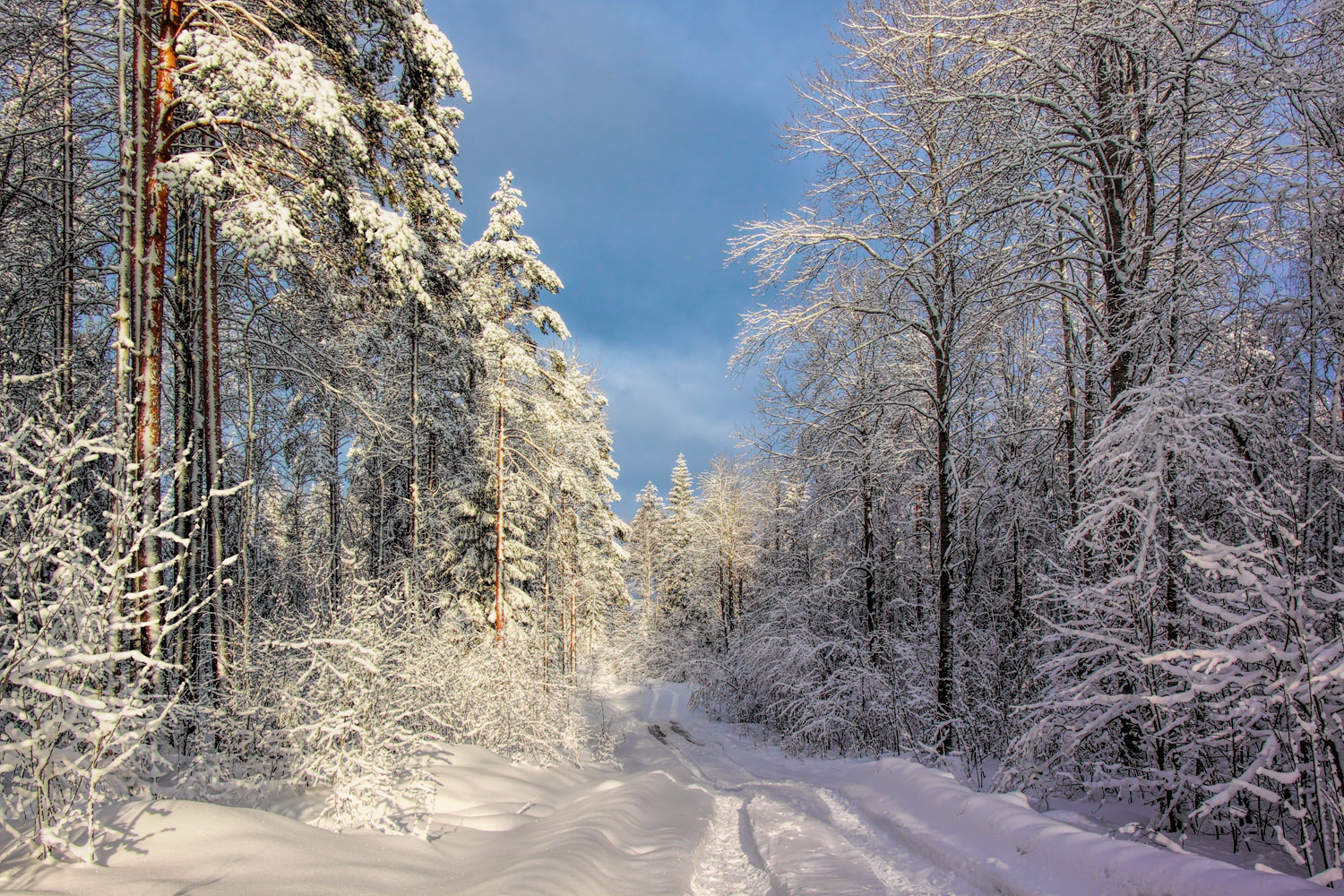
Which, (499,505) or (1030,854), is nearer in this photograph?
(1030,854)

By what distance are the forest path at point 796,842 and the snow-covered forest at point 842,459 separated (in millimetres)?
77

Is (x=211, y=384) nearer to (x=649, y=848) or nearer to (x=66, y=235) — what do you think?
(x=66, y=235)

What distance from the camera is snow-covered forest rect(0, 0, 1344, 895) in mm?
3418

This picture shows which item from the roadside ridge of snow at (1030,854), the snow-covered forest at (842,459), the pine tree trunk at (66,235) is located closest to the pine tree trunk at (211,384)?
the snow-covered forest at (842,459)

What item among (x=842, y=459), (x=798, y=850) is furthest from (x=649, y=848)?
(x=842, y=459)

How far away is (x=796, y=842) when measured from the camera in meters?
5.70

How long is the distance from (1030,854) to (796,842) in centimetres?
219

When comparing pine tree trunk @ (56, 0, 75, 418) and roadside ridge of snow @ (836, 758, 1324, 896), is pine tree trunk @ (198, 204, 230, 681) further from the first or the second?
roadside ridge of snow @ (836, 758, 1324, 896)

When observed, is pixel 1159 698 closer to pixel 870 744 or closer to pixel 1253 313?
pixel 1253 313

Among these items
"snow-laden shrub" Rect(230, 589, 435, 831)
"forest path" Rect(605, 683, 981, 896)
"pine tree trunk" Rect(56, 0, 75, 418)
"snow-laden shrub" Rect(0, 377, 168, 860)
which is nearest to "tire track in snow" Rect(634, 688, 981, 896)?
"forest path" Rect(605, 683, 981, 896)

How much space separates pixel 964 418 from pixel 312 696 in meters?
11.1

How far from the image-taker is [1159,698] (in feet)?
12.2

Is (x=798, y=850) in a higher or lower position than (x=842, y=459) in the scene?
lower

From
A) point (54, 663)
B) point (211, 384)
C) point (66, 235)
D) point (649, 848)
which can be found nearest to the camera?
point (54, 663)
